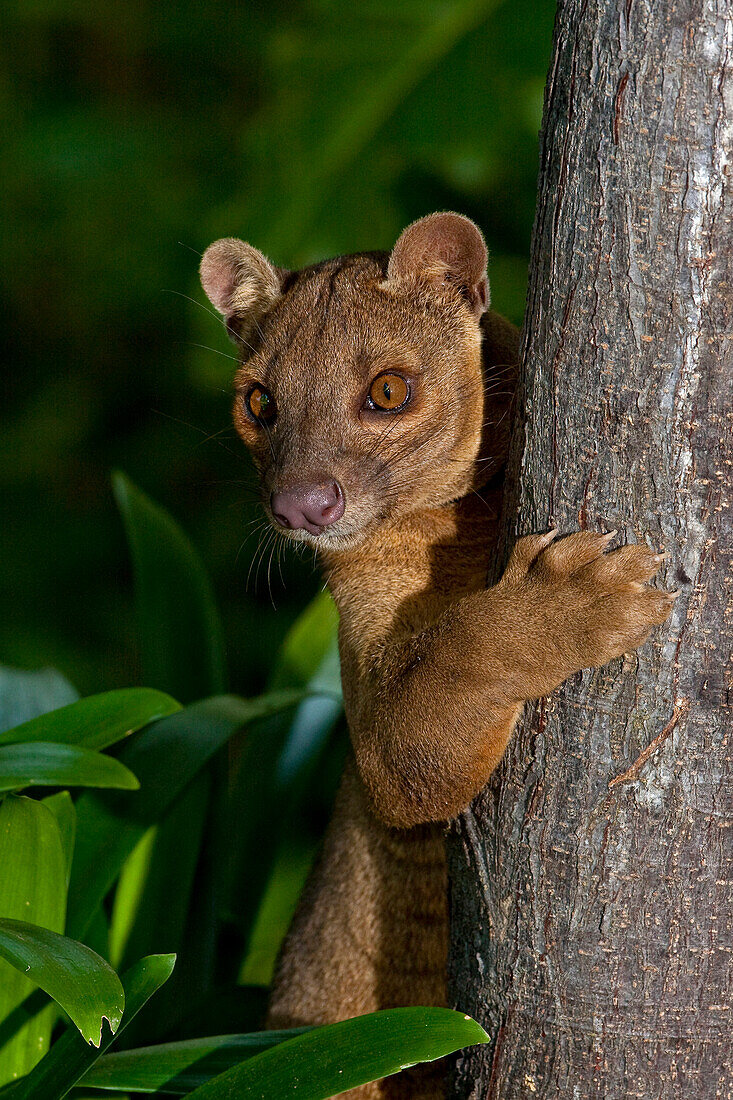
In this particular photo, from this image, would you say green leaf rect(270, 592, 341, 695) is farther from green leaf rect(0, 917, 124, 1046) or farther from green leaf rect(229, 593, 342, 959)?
green leaf rect(0, 917, 124, 1046)

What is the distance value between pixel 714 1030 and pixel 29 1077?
3.41ft

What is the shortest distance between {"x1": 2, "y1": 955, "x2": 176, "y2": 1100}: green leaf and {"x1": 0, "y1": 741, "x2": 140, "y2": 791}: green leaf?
0.39m

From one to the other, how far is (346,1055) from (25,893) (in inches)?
29.3

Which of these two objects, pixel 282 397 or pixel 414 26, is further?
pixel 414 26

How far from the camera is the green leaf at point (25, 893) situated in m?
1.91

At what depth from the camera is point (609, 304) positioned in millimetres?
1330

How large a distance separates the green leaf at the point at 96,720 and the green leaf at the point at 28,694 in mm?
605

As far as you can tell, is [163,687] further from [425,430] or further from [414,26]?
[414,26]

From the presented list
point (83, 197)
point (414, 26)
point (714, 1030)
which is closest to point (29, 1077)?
point (714, 1030)

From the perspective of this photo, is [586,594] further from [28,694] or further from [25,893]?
[28,694]

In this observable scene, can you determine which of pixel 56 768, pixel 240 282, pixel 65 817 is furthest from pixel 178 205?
pixel 56 768

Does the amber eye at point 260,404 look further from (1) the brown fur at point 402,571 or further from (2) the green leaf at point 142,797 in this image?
(2) the green leaf at point 142,797

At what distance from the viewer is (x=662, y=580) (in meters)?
1.38

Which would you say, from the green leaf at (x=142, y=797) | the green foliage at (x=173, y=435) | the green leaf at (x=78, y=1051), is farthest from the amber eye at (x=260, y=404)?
the green leaf at (x=78, y=1051)
